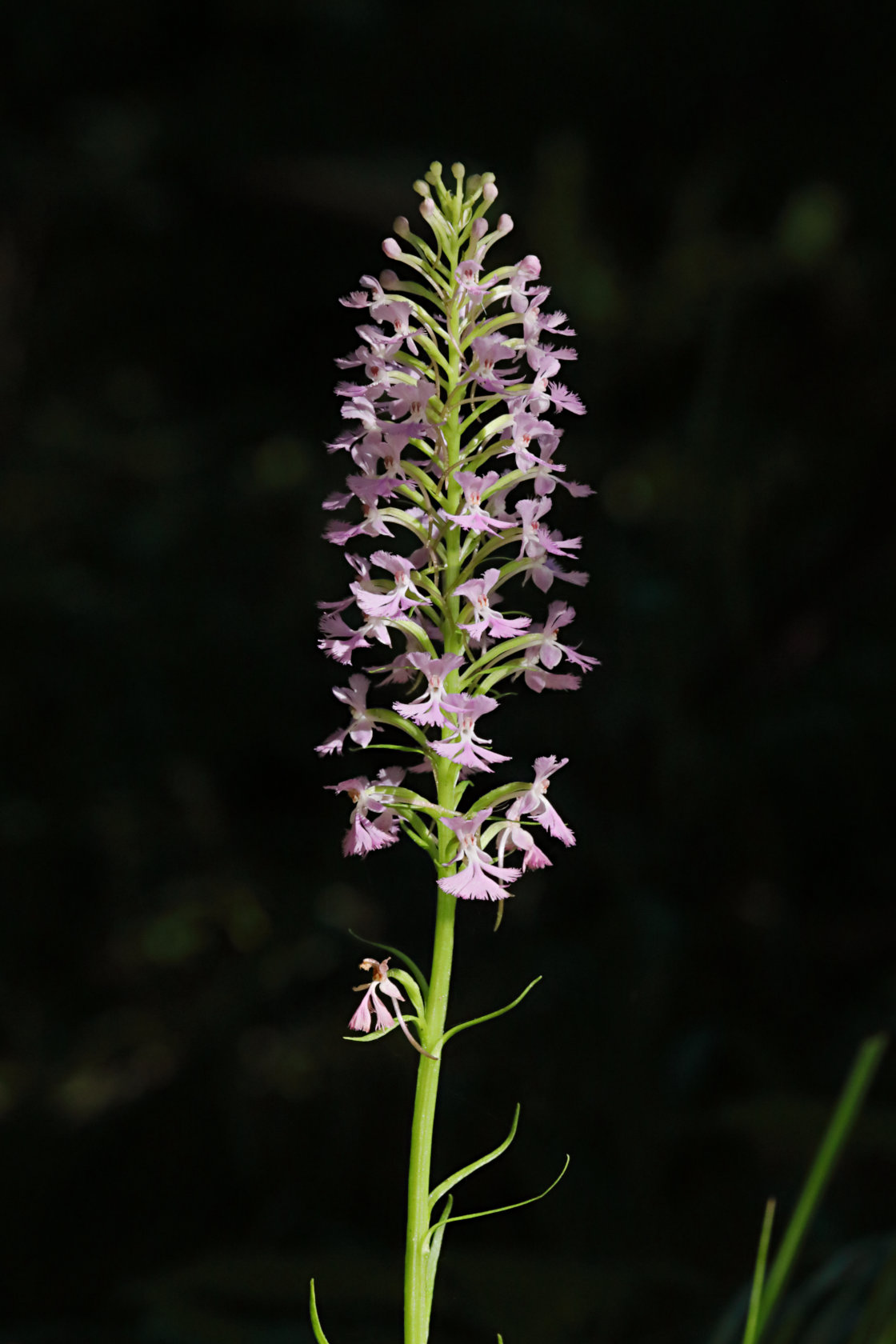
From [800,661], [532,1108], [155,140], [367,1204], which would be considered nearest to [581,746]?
[800,661]

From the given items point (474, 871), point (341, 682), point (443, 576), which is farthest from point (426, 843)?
point (341, 682)

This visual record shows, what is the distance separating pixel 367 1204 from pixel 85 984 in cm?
121

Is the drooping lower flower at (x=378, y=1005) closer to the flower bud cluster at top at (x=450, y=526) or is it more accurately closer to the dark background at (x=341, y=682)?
the flower bud cluster at top at (x=450, y=526)

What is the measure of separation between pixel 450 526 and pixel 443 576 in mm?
48

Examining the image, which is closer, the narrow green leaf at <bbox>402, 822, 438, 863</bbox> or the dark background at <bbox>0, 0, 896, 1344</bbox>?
the narrow green leaf at <bbox>402, 822, 438, 863</bbox>

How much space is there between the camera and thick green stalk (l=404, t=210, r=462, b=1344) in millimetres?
814

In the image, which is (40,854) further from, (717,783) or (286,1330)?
(717,783)

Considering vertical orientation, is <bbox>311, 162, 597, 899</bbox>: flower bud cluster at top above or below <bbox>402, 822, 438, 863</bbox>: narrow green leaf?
above

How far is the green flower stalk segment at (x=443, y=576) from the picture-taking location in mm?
826

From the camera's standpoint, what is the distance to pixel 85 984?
399cm

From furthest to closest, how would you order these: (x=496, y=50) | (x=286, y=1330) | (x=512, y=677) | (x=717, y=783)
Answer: (x=496, y=50) → (x=717, y=783) → (x=286, y=1330) → (x=512, y=677)

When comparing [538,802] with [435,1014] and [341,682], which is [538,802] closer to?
[435,1014]

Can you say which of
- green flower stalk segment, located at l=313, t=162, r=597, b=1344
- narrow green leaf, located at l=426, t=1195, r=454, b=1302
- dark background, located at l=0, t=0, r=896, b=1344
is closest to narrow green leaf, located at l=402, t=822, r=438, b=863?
green flower stalk segment, located at l=313, t=162, r=597, b=1344

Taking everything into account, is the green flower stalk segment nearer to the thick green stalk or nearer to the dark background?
the thick green stalk
